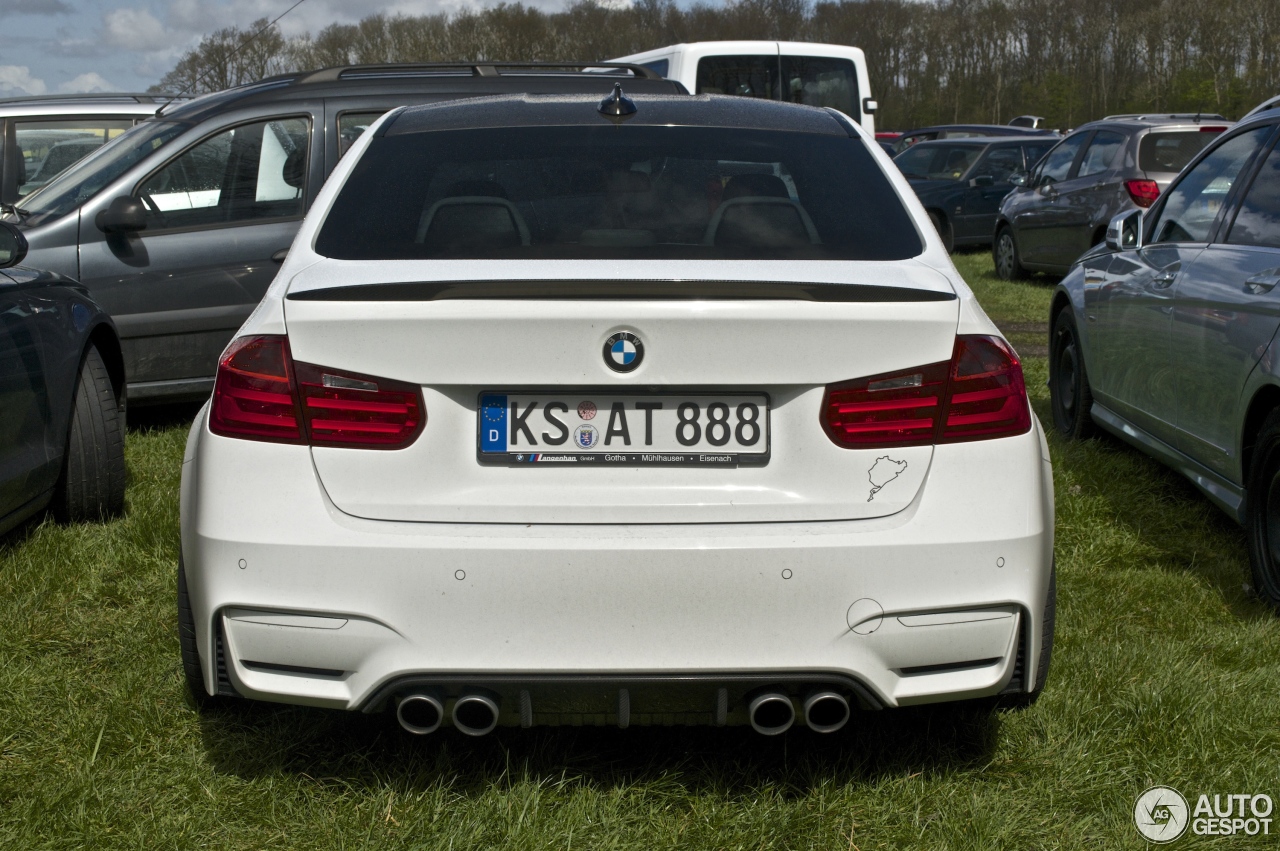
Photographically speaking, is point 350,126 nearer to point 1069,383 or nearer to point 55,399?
point 55,399

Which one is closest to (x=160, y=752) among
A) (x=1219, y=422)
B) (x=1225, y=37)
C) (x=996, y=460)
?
(x=996, y=460)

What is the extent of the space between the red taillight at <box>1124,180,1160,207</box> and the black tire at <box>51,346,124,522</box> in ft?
29.9

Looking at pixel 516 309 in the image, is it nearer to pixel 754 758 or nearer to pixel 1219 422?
pixel 754 758

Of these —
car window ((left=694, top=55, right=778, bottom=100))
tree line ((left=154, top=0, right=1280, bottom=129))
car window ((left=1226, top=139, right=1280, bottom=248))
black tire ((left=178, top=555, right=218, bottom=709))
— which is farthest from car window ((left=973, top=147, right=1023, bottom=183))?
tree line ((left=154, top=0, right=1280, bottom=129))

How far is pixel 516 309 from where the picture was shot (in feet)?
8.36

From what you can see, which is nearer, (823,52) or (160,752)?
(160,752)

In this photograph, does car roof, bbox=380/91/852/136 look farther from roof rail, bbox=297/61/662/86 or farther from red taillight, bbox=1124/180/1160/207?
red taillight, bbox=1124/180/1160/207

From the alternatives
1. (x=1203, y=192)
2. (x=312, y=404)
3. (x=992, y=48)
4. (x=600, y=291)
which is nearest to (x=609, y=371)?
(x=600, y=291)

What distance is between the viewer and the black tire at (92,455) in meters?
→ 4.91

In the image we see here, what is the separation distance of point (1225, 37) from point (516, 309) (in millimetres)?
72501

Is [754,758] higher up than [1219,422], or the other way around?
[1219,422]

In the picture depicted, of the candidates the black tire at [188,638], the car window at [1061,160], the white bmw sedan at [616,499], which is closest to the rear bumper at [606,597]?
the white bmw sedan at [616,499]

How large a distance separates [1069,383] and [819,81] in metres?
9.07

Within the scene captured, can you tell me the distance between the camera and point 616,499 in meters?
2.57
